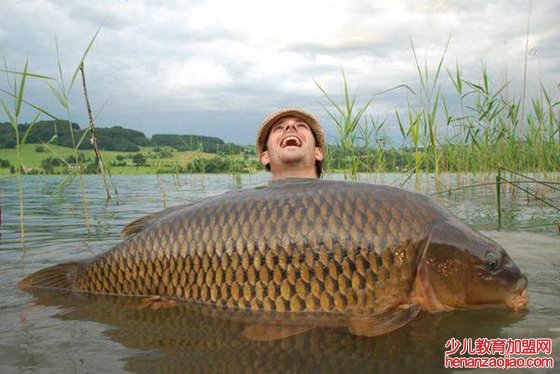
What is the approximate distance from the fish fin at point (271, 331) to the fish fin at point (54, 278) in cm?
144

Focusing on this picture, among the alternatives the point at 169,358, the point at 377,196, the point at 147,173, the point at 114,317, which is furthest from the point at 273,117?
the point at 147,173

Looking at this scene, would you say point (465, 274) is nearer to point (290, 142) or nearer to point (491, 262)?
point (491, 262)

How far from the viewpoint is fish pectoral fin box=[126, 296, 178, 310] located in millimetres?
2830

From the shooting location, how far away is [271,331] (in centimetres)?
241

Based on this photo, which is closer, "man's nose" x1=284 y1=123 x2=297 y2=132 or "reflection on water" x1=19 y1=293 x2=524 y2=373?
"reflection on water" x1=19 y1=293 x2=524 y2=373

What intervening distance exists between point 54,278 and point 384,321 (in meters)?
2.22

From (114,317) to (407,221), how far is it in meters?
1.73

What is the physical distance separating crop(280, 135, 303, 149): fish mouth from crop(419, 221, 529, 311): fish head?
2619mm

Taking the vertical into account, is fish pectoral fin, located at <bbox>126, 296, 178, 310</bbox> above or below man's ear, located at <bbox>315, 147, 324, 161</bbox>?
below

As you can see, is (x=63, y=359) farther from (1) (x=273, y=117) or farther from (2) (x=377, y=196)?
(1) (x=273, y=117)

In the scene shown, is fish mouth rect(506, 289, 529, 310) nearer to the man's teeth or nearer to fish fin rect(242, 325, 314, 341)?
fish fin rect(242, 325, 314, 341)

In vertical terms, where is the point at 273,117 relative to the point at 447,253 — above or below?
above

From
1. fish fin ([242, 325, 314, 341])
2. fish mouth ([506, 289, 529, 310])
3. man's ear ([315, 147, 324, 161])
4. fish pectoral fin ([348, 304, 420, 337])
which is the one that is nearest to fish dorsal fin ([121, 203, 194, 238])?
fish fin ([242, 325, 314, 341])

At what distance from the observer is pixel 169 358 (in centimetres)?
215
